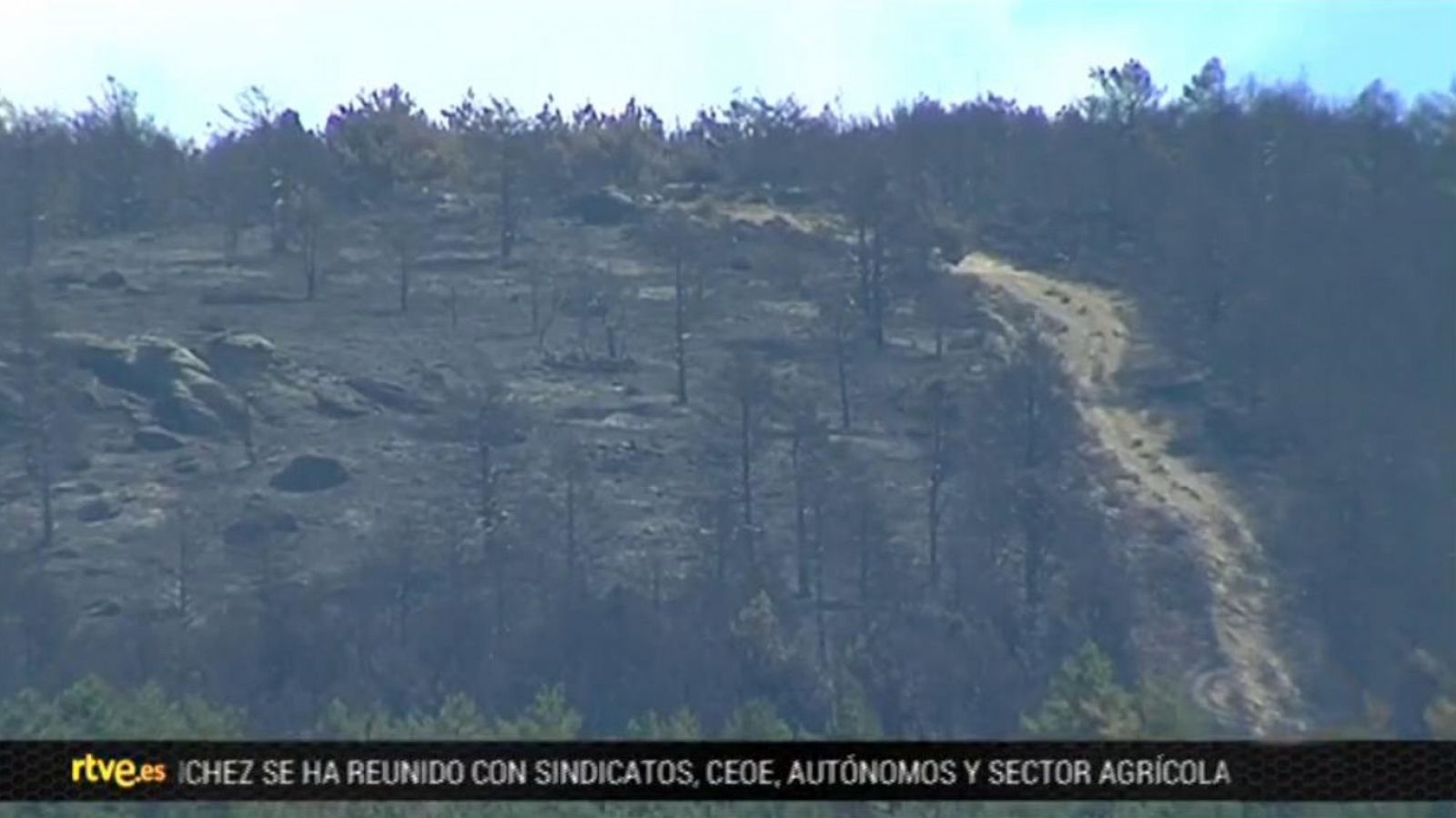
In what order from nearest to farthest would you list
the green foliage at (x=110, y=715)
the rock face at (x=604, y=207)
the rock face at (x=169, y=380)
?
1. the green foliage at (x=110, y=715)
2. the rock face at (x=169, y=380)
3. the rock face at (x=604, y=207)

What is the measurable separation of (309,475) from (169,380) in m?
0.56

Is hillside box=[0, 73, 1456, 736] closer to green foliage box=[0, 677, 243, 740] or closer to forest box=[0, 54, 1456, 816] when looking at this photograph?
forest box=[0, 54, 1456, 816]

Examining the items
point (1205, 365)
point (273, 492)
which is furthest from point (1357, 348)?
point (273, 492)

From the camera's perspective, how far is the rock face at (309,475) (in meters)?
8.60

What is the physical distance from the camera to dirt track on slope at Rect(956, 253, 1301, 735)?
25.8 feet

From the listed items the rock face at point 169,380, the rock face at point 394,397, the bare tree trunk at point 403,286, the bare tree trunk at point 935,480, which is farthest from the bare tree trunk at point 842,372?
the rock face at point 169,380

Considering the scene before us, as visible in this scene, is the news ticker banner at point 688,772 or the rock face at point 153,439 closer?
the news ticker banner at point 688,772

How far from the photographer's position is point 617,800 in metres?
5.86

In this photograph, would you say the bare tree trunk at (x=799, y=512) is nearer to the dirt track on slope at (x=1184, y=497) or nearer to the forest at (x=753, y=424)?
the forest at (x=753, y=424)

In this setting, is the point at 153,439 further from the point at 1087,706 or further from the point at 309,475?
the point at 1087,706

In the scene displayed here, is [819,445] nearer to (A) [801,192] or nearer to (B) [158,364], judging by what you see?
(A) [801,192]

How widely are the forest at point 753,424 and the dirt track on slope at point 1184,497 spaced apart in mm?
25

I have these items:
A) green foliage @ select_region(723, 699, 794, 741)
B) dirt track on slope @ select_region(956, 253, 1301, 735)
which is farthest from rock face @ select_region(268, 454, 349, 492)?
dirt track on slope @ select_region(956, 253, 1301, 735)

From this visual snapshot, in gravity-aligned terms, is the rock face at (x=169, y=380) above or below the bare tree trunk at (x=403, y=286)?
below
